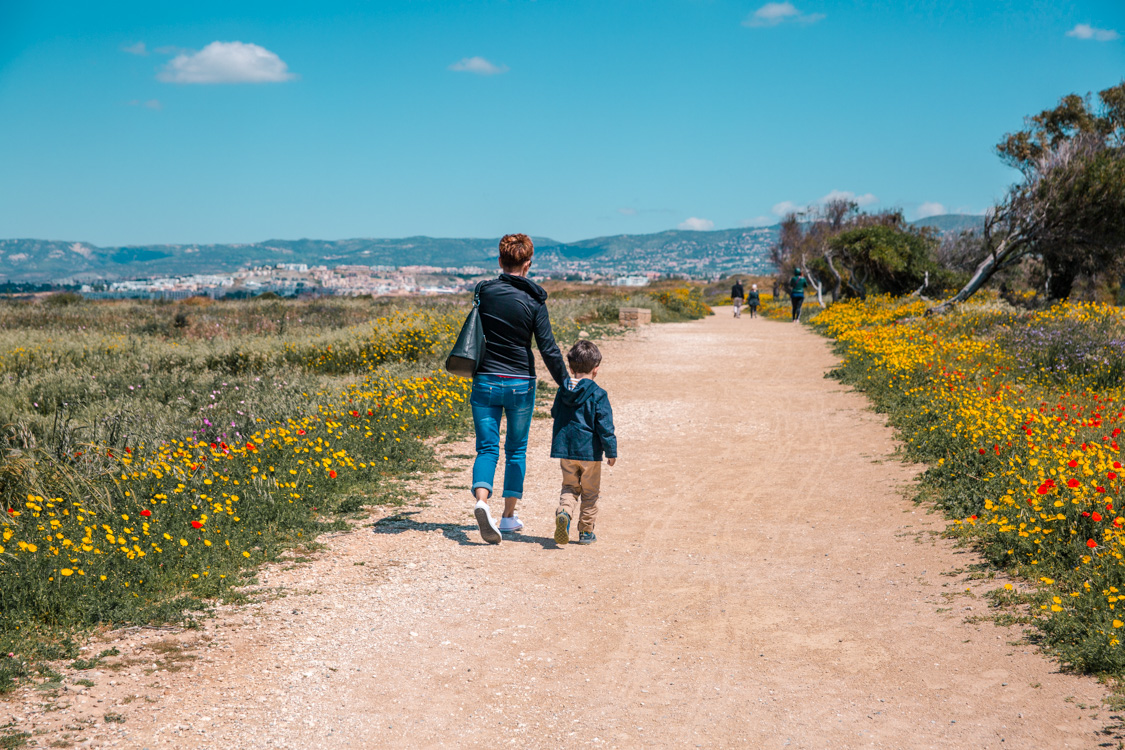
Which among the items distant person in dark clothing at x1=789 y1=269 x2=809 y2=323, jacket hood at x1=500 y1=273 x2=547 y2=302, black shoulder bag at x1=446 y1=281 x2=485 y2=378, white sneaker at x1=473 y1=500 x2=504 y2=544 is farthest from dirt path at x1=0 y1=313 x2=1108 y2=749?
distant person in dark clothing at x1=789 y1=269 x2=809 y2=323

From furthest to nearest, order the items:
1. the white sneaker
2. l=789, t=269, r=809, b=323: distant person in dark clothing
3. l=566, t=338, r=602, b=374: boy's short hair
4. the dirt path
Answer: l=789, t=269, r=809, b=323: distant person in dark clothing < the white sneaker < l=566, t=338, r=602, b=374: boy's short hair < the dirt path

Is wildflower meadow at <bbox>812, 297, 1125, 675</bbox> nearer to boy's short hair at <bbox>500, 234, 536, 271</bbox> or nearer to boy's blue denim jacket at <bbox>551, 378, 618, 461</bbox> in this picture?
boy's blue denim jacket at <bbox>551, 378, 618, 461</bbox>

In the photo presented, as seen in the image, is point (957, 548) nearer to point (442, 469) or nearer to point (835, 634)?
point (835, 634)

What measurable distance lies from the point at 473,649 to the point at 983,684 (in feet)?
8.26

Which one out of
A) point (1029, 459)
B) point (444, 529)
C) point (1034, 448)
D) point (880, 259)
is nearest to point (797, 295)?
point (880, 259)

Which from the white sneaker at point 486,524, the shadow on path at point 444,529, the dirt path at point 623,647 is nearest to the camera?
the dirt path at point 623,647

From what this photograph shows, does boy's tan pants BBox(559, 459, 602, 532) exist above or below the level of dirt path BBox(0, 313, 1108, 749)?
above

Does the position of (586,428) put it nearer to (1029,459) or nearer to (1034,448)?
(1029,459)

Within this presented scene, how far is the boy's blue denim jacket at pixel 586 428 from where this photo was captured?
5.51 meters

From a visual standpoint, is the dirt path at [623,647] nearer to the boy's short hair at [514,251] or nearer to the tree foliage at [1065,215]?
the boy's short hair at [514,251]

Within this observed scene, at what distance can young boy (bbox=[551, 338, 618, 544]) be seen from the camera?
5480 millimetres

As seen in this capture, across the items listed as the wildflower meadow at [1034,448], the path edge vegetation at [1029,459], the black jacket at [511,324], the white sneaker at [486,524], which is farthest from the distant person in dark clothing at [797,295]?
the white sneaker at [486,524]

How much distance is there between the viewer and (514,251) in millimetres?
5469

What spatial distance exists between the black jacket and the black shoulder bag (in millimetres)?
61
